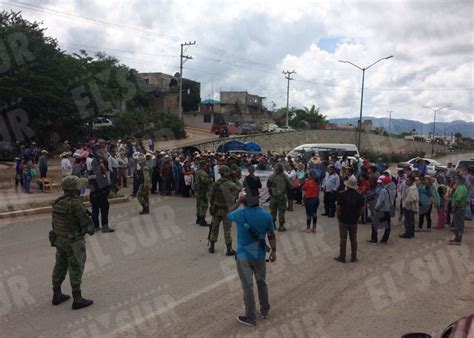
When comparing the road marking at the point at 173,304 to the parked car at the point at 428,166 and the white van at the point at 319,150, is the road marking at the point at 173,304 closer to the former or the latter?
the parked car at the point at 428,166

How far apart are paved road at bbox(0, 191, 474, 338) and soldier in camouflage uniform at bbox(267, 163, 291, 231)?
0.64 metres

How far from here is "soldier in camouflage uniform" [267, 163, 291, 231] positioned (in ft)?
34.1

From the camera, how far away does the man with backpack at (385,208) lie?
9.82 metres

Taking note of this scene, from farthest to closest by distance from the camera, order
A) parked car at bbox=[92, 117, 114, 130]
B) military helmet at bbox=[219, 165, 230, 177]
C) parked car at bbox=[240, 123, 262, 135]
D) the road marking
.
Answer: parked car at bbox=[240, 123, 262, 135], parked car at bbox=[92, 117, 114, 130], military helmet at bbox=[219, 165, 230, 177], the road marking

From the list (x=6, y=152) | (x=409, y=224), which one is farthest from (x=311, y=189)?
(x=6, y=152)

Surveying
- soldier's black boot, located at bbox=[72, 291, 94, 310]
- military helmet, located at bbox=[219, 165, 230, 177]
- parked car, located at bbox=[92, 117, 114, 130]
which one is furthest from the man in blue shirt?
parked car, located at bbox=[92, 117, 114, 130]

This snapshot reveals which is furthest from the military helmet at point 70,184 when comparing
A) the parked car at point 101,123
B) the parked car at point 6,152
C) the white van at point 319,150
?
the parked car at point 101,123

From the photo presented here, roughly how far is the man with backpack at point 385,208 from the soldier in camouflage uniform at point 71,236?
6412mm

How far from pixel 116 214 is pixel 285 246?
17.9 ft

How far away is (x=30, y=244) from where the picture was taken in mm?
9156

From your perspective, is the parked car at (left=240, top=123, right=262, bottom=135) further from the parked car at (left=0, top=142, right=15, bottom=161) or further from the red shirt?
the red shirt

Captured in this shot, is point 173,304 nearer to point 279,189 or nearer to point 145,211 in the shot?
point 279,189

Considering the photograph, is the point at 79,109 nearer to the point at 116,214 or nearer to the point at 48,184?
the point at 48,184

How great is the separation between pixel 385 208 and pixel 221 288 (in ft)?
15.7
